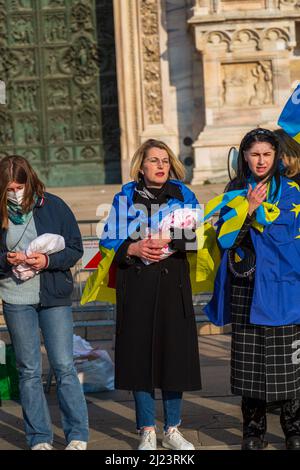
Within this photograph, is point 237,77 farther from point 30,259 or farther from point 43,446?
point 43,446

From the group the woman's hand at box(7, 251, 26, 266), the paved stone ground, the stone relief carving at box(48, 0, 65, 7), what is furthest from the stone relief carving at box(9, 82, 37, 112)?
the woman's hand at box(7, 251, 26, 266)

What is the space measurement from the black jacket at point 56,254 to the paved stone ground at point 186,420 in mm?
951

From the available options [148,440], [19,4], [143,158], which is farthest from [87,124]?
[148,440]

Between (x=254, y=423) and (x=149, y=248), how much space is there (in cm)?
117

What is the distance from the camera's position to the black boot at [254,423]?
5.82 m

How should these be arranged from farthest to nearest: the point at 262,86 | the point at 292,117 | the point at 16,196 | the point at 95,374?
the point at 262,86
the point at 95,374
the point at 292,117
the point at 16,196

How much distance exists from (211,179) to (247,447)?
9382 millimetres

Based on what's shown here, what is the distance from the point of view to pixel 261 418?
588 cm

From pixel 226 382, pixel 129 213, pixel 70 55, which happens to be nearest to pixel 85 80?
pixel 70 55

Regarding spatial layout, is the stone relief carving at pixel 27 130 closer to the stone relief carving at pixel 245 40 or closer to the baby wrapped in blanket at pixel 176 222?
the stone relief carving at pixel 245 40

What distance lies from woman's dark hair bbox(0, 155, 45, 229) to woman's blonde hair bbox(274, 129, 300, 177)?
1.47 metres

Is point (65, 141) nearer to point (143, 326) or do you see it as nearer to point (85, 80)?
point (85, 80)

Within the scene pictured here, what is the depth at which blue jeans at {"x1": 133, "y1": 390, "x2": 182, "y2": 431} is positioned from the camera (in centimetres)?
595

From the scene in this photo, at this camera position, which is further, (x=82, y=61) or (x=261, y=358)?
(x=82, y=61)
